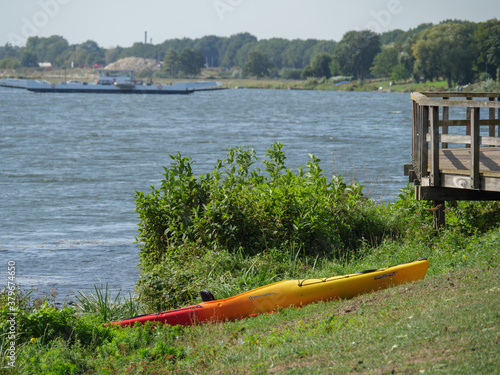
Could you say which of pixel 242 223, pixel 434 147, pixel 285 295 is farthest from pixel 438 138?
pixel 285 295

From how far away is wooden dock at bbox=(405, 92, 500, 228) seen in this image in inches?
383

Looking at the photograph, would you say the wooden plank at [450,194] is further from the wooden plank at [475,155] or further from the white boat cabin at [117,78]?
the white boat cabin at [117,78]

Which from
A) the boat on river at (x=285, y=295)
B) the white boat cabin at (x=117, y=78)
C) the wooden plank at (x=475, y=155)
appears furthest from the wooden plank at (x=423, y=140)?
the white boat cabin at (x=117, y=78)

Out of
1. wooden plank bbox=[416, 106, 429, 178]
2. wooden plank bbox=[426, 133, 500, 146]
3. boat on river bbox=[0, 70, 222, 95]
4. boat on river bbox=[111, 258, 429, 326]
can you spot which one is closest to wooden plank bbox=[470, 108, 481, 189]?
wooden plank bbox=[426, 133, 500, 146]

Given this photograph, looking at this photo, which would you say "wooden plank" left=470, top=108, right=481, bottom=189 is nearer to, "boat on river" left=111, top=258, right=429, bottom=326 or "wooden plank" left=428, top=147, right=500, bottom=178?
"wooden plank" left=428, top=147, right=500, bottom=178

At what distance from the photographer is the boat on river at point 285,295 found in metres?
8.51

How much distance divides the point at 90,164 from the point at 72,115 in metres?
46.0

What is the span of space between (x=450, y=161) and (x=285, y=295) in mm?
4401

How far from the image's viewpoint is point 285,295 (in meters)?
8.75

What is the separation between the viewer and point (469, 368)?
16.2 ft

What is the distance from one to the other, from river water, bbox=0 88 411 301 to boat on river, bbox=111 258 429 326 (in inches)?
117

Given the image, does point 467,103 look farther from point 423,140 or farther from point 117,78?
point 117,78

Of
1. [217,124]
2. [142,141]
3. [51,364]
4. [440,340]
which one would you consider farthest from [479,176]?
[217,124]

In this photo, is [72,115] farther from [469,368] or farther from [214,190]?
[469,368]
